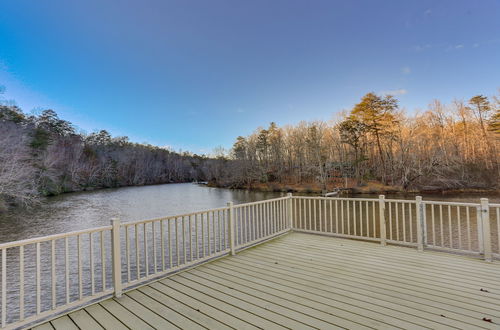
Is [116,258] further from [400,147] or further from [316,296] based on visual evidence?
[400,147]

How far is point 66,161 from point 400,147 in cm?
4059

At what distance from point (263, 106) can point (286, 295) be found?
687 inches

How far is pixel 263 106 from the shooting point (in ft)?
61.2

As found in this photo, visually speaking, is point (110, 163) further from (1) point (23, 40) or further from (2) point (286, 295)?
(2) point (286, 295)

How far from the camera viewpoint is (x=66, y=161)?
31688 mm

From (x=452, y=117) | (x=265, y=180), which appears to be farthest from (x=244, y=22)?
(x=452, y=117)

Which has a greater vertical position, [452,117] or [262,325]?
[452,117]

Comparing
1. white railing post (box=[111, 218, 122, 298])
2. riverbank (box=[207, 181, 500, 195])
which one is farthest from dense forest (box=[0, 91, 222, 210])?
riverbank (box=[207, 181, 500, 195])

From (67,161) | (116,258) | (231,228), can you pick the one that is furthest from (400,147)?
(67,161)

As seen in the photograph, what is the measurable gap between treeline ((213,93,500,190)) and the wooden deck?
19.2 m

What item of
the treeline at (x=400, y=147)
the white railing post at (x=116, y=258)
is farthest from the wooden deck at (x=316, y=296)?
the treeline at (x=400, y=147)

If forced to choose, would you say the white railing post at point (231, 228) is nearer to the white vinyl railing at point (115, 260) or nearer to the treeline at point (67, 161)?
the white vinyl railing at point (115, 260)

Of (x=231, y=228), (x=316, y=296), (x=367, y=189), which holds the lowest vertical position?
(x=367, y=189)

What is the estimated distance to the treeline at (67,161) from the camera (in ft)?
47.0
